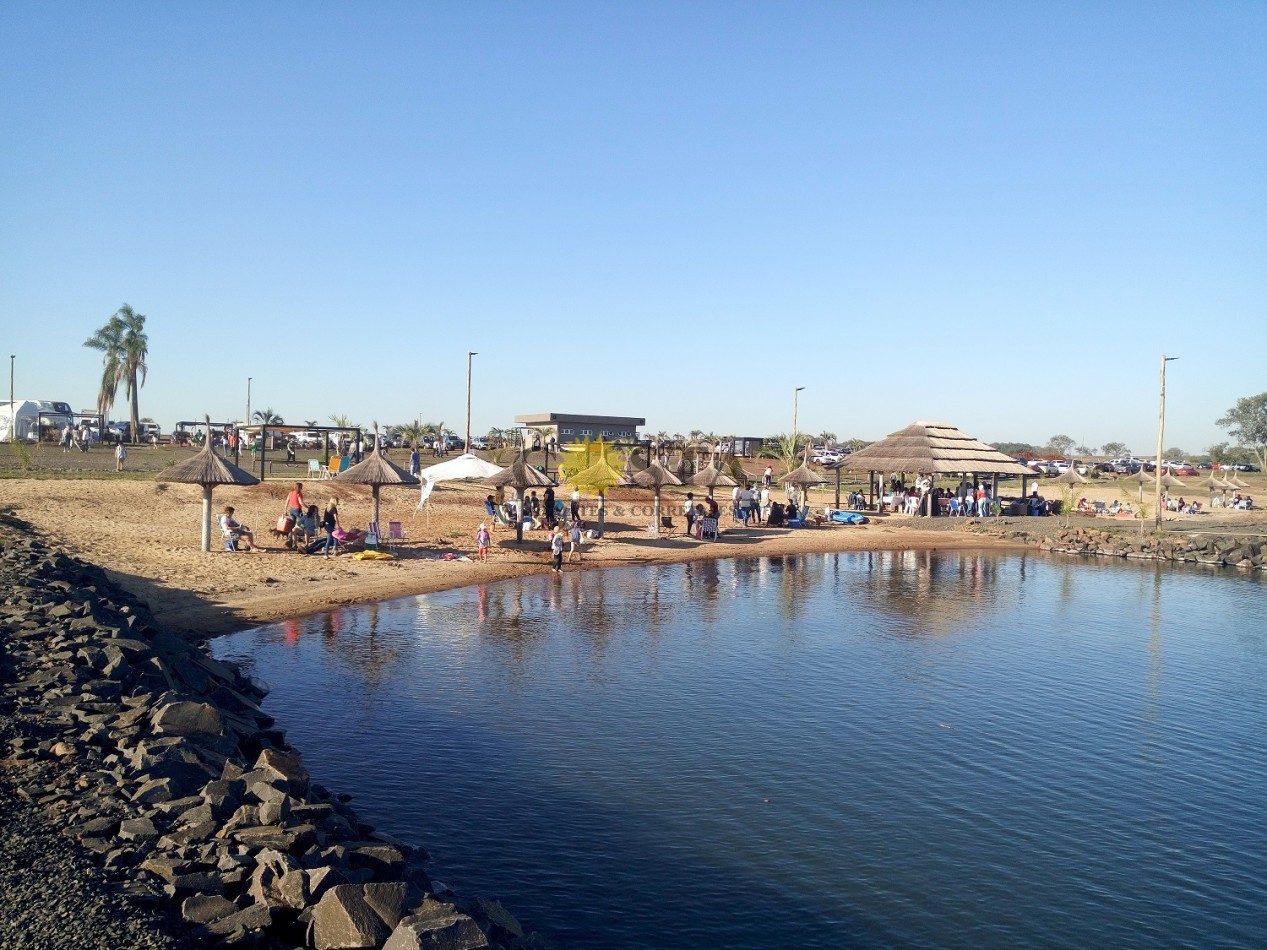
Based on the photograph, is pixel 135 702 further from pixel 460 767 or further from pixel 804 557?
pixel 804 557

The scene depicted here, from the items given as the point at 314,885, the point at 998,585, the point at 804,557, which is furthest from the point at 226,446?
the point at 314,885

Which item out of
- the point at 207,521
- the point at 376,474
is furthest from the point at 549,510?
the point at 207,521

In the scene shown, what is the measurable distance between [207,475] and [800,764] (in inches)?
685

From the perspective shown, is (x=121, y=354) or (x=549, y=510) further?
(x=121, y=354)

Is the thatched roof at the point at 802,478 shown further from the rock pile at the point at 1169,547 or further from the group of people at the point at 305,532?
the group of people at the point at 305,532

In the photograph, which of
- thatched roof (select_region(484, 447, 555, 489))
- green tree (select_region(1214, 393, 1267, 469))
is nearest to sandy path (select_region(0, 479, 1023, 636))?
thatched roof (select_region(484, 447, 555, 489))

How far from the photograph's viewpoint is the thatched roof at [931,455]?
141 ft

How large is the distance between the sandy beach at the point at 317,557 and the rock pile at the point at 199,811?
285 inches

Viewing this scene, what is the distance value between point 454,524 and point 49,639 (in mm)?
22702

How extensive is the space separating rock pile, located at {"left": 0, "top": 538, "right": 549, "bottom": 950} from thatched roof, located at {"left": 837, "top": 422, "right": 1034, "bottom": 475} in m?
35.3

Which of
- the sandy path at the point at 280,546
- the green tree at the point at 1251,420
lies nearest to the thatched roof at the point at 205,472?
the sandy path at the point at 280,546

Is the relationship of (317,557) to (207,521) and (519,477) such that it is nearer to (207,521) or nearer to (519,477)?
(207,521)

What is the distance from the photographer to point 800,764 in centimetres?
1288

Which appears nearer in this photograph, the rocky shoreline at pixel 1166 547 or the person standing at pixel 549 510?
the person standing at pixel 549 510
